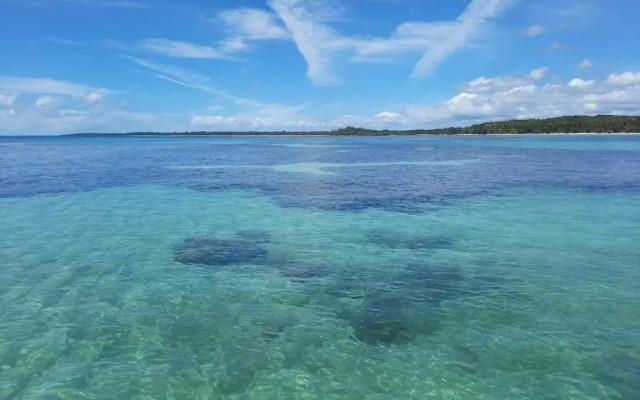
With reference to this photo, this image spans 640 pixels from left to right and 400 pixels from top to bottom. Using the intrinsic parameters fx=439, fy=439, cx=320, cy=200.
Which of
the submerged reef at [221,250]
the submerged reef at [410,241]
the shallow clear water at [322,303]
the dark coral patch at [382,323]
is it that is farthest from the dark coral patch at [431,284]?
the submerged reef at [221,250]

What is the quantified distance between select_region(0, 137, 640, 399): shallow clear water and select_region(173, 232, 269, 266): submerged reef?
132mm

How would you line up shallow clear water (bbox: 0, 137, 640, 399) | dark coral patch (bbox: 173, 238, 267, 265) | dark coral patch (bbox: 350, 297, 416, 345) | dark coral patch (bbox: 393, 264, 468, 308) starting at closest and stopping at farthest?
shallow clear water (bbox: 0, 137, 640, 399)
dark coral patch (bbox: 350, 297, 416, 345)
dark coral patch (bbox: 393, 264, 468, 308)
dark coral patch (bbox: 173, 238, 267, 265)

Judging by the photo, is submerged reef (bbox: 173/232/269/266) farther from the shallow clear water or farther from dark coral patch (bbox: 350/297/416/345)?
dark coral patch (bbox: 350/297/416/345)

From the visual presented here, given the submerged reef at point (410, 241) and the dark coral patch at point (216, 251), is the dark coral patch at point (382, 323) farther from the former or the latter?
the dark coral patch at point (216, 251)

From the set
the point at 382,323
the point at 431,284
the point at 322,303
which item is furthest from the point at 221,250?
the point at 382,323

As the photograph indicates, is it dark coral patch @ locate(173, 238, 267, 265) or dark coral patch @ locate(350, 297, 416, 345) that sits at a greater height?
dark coral patch @ locate(173, 238, 267, 265)

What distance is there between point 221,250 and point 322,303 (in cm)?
650

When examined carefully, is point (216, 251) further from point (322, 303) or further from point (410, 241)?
point (410, 241)

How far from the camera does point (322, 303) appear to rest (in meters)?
11.9

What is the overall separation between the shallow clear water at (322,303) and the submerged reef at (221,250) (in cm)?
13

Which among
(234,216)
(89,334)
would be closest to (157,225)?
(234,216)

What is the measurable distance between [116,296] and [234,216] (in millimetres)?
11310

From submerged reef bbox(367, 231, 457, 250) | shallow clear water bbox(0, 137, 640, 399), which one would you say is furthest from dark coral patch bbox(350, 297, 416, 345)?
submerged reef bbox(367, 231, 457, 250)

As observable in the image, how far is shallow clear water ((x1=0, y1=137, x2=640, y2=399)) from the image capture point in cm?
858
